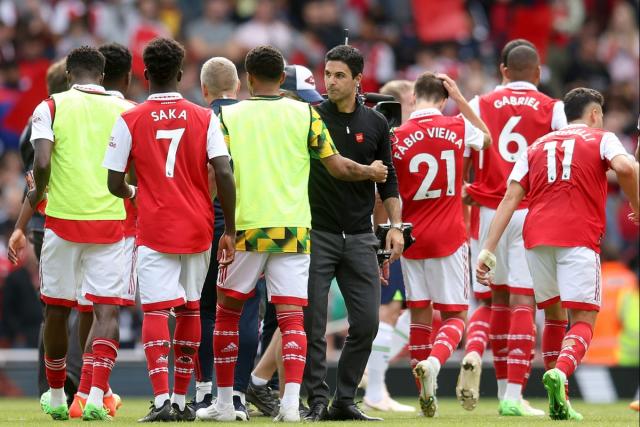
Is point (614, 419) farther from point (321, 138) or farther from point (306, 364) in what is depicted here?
point (321, 138)

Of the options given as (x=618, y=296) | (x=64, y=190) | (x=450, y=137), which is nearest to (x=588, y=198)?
(x=450, y=137)

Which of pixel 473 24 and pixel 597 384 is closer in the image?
pixel 597 384

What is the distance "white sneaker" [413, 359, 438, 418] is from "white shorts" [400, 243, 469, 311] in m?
0.72

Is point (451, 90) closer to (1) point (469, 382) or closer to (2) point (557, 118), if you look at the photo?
(2) point (557, 118)

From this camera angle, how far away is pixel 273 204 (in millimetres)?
9891

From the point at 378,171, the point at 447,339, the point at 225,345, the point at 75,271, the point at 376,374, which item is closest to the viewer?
the point at 225,345

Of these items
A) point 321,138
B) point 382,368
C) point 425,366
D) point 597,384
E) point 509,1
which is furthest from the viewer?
point 509,1

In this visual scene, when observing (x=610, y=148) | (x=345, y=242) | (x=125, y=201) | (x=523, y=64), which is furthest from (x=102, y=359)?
(x=523, y=64)

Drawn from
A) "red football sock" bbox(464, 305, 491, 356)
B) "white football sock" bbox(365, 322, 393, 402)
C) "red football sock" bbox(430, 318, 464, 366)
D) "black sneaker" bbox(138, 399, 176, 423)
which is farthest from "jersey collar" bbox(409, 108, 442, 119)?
"black sneaker" bbox(138, 399, 176, 423)

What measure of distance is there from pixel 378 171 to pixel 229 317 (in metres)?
1.50

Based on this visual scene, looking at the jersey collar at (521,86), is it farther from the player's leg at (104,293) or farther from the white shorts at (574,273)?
the player's leg at (104,293)

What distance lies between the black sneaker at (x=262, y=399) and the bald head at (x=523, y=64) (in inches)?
138

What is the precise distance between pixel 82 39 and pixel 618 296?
8563 millimetres

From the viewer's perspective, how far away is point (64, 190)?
10.6 meters
